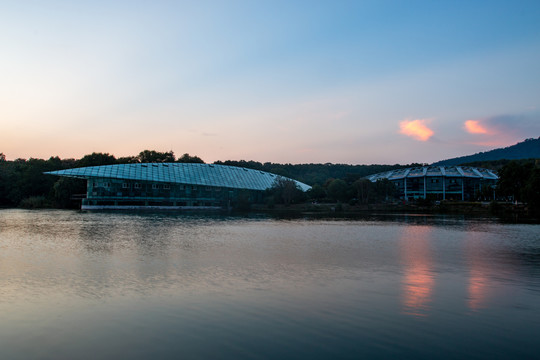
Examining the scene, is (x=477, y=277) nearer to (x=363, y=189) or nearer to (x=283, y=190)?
(x=363, y=189)

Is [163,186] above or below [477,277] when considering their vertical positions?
above

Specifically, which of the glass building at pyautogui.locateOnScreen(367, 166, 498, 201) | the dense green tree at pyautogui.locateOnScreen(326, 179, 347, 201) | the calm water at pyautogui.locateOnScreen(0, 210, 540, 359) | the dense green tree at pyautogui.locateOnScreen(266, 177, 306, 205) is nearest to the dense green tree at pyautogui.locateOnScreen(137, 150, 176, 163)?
the dense green tree at pyautogui.locateOnScreen(266, 177, 306, 205)

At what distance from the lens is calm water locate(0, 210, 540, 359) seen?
7844 millimetres

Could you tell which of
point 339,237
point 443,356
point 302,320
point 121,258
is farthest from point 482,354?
point 339,237

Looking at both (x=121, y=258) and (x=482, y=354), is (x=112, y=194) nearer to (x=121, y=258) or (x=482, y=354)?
(x=121, y=258)

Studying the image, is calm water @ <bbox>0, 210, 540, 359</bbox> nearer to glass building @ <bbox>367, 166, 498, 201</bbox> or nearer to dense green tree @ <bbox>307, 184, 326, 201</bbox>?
dense green tree @ <bbox>307, 184, 326, 201</bbox>

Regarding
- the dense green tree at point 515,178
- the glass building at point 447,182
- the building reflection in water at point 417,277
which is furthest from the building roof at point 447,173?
the building reflection in water at point 417,277

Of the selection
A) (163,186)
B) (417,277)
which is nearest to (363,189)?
(163,186)

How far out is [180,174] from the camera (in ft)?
319

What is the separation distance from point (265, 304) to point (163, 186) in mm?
86601

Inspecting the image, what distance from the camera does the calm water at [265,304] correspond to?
784 cm

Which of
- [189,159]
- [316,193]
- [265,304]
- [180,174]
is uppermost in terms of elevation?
[189,159]

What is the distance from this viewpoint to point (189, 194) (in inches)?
3799

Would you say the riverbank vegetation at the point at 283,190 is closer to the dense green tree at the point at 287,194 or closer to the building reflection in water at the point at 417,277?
the dense green tree at the point at 287,194
